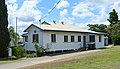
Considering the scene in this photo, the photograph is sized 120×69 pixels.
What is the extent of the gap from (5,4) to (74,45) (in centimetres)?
1285

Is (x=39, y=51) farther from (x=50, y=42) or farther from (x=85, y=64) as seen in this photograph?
(x=85, y=64)

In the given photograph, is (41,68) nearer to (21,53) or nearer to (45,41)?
(21,53)

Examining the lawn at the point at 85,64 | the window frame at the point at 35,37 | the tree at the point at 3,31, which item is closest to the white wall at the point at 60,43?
the window frame at the point at 35,37

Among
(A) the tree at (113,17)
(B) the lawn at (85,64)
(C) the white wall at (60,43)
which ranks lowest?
(B) the lawn at (85,64)

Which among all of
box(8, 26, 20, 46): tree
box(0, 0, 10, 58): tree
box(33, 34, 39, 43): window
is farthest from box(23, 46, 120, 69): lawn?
box(8, 26, 20, 46): tree

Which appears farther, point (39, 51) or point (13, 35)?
point (13, 35)

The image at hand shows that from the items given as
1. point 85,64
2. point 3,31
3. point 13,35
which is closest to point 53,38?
point 3,31

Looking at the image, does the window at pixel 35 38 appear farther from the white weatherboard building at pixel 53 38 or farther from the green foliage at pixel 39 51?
the green foliage at pixel 39 51

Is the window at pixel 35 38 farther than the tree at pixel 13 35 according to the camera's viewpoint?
No

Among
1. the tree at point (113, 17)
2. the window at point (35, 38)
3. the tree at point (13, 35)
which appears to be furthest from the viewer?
the tree at point (113, 17)

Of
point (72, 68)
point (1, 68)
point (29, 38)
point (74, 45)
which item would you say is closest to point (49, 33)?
point (29, 38)

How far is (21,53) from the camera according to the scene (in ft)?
96.0

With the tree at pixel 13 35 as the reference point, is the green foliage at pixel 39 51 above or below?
below

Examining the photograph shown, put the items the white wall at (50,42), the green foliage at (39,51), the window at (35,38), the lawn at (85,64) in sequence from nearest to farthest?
the lawn at (85,64)
the green foliage at (39,51)
the white wall at (50,42)
the window at (35,38)
